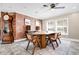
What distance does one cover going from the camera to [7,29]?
3.57m

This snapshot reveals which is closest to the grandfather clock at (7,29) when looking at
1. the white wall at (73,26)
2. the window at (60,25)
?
the window at (60,25)

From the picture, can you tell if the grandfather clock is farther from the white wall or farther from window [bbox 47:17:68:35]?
the white wall

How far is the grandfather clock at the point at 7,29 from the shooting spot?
11.2 feet

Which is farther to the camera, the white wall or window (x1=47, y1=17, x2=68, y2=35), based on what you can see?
the white wall

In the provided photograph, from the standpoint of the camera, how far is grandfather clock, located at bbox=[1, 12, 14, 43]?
340 cm

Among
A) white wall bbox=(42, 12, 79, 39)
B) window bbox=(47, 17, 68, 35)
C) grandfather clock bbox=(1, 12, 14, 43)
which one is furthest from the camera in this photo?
grandfather clock bbox=(1, 12, 14, 43)

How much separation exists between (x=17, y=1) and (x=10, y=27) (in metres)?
2.11

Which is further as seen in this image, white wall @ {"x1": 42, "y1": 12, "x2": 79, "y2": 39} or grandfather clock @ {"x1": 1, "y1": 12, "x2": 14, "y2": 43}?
grandfather clock @ {"x1": 1, "y1": 12, "x2": 14, "y2": 43}

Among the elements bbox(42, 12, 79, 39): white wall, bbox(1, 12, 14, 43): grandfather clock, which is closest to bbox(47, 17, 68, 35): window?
bbox(42, 12, 79, 39): white wall

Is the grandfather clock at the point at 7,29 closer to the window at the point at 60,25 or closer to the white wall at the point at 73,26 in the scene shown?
the window at the point at 60,25

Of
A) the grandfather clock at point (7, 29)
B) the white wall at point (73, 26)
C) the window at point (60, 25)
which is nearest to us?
the window at point (60, 25)

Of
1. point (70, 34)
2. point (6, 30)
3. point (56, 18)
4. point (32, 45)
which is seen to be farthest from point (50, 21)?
point (6, 30)

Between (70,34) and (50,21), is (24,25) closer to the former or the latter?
(50,21)

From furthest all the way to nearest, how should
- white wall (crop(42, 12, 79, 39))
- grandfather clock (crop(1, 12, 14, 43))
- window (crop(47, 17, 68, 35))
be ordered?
grandfather clock (crop(1, 12, 14, 43)) → white wall (crop(42, 12, 79, 39)) → window (crop(47, 17, 68, 35))
